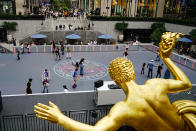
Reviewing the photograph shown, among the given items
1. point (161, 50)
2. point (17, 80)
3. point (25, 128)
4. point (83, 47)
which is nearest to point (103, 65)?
point (83, 47)

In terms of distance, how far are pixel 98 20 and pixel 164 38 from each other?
94.4ft

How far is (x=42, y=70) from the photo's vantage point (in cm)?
1622

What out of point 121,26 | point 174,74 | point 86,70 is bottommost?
point 86,70

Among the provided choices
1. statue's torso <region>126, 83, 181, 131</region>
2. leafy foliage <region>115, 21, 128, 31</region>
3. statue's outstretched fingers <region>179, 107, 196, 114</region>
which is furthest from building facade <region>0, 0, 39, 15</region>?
statue's outstretched fingers <region>179, 107, 196, 114</region>

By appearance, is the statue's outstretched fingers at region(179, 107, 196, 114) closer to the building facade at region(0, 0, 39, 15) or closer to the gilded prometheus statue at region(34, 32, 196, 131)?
the gilded prometheus statue at region(34, 32, 196, 131)

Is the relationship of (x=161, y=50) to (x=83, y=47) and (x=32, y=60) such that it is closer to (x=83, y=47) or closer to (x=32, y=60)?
(x=32, y=60)

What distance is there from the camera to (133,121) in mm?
3070

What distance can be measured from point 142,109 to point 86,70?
13.8 meters

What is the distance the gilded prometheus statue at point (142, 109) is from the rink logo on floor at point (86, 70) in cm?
1146

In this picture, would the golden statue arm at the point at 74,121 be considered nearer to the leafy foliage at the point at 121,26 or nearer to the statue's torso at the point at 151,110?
the statue's torso at the point at 151,110

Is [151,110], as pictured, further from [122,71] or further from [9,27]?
[9,27]

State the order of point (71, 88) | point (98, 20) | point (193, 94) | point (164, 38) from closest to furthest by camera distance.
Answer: point (164, 38)
point (193, 94)
point (71, 88)
point (98, 20)

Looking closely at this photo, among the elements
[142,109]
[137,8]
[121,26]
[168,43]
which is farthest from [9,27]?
[142,109]

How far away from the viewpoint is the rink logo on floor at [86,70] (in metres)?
15.2
